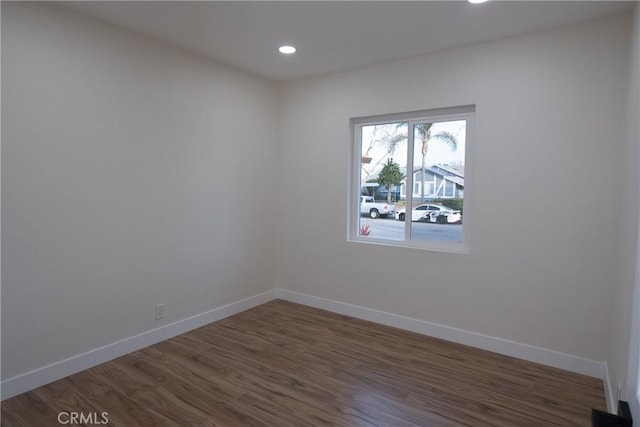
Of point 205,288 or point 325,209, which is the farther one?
point 325,209

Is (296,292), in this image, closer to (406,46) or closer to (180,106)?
(180,106)

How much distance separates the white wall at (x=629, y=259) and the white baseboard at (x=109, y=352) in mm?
Answer: 3195

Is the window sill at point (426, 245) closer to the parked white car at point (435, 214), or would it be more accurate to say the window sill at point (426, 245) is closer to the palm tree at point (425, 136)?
the parked white car at point (435, 214)

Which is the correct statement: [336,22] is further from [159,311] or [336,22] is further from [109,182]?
[159,311]

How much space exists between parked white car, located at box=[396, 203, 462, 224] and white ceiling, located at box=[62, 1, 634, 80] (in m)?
1.41

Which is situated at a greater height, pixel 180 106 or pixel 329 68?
pixel 329 68

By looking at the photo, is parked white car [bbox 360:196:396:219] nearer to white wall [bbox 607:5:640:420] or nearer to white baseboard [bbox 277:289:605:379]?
white baseboard [bbox 277:289:605:379]

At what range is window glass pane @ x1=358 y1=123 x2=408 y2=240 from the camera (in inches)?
143

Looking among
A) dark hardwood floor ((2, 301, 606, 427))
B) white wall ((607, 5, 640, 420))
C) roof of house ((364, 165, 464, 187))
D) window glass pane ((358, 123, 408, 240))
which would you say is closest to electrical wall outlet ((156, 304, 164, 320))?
dark hardwood floor ((2, 301, 606, 427))

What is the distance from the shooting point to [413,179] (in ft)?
11.5

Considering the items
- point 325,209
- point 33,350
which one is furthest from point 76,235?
point 325,209

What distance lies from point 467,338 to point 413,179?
1522mm

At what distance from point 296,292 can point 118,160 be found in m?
2.38

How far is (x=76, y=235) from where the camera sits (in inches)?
102
